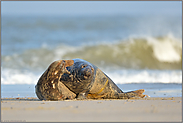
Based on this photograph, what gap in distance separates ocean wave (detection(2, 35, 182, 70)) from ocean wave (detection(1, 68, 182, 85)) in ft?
2.53

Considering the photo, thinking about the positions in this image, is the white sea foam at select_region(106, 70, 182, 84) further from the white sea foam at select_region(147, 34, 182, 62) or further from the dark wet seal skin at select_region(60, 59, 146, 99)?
the dark wet seal skin at select_region(60, 59, 146, 99)

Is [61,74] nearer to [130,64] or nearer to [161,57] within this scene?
[130,64]

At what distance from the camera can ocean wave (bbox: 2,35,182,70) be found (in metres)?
17.0

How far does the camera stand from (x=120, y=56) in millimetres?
17828

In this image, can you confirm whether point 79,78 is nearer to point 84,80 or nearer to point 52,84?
point 84,80

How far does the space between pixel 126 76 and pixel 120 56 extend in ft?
9.26

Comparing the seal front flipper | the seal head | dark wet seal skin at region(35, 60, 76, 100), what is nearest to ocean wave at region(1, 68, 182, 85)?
the seal front flipper

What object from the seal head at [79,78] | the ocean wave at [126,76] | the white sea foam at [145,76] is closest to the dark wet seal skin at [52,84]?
the seal head at [79,78]

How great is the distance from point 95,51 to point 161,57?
4001 mm

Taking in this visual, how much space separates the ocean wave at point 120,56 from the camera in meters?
17.0

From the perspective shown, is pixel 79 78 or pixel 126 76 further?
pixel 126 76

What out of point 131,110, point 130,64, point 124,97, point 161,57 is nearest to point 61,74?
point 124,97

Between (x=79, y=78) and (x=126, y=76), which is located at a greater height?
(x=126, y=76)

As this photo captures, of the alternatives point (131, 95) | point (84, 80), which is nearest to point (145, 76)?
point (131, 95)
